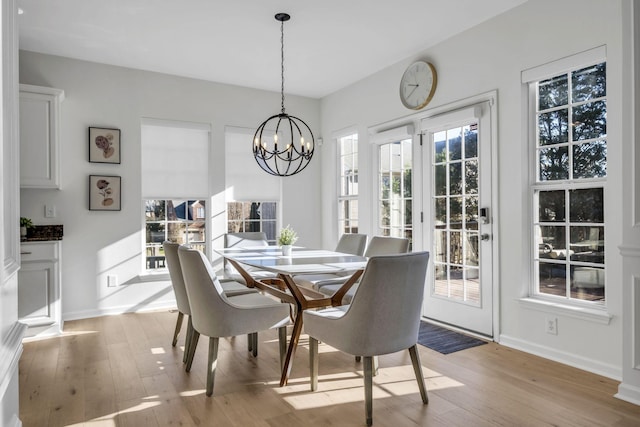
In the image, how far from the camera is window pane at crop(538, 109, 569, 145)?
10.7 feet

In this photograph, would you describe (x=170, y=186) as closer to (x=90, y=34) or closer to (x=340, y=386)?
(x=90, y=34)

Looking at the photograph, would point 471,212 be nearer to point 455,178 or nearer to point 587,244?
point 455,178

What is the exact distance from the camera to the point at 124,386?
2.83m

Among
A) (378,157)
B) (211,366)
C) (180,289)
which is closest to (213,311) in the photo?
(211,366)

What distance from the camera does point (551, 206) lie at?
3.37 metres

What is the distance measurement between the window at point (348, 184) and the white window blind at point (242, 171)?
1049mm

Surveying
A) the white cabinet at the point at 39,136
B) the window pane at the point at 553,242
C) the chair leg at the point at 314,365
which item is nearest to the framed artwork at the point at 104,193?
the white cabinet at the point at 39,136

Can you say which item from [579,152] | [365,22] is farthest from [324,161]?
[579,152]

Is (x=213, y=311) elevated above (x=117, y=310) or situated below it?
above

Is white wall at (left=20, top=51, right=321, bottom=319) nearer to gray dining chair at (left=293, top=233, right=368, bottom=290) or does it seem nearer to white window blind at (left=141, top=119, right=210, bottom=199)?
white window blind at (left=141, top=119, right=210, bottom=199)

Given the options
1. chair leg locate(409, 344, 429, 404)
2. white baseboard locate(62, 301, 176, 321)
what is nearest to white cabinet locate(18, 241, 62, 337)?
white baseboard locate(62, 301, 176, 321)

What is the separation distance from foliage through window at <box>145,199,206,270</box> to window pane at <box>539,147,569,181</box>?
385 centimetres

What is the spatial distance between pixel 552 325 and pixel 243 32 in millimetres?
3668

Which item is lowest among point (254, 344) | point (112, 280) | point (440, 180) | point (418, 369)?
point (254, 344)
